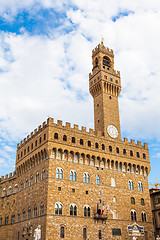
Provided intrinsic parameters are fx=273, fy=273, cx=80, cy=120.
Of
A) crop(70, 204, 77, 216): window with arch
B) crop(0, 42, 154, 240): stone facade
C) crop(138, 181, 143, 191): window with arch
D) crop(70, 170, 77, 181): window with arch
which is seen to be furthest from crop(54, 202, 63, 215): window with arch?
crop(138, 181, 143, 191): window with arch

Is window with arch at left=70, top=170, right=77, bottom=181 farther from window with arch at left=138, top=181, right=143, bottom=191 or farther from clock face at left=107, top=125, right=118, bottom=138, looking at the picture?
window with arch at left=138, top=181, right=143, bottom=191

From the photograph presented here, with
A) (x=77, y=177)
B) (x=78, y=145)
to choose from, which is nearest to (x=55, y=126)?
(x=78, y=145)

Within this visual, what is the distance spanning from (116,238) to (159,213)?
60.9 feet

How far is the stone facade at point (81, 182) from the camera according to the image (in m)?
42.6

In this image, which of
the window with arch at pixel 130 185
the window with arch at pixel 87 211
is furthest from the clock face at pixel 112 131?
the window with arch at pixel 87 211

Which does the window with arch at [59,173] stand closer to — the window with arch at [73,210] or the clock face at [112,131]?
the window with arch at [73,210]

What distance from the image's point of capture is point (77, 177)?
4566 centimetres

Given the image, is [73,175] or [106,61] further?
[106,61]

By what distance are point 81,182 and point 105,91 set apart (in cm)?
2051

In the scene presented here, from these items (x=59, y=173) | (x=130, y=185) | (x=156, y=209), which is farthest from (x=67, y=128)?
(x=156, y=209)

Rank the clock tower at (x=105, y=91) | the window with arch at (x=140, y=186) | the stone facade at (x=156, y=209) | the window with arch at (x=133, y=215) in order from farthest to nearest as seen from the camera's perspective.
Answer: the stone facade at (x=156, y=209)
the clock tower at (x=105, y=91)
the window with arch at (x=140, y=186)
the window with arch at (x=133, y=215)

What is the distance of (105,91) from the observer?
5697cm

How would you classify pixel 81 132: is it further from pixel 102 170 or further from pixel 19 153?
pixel 19 153

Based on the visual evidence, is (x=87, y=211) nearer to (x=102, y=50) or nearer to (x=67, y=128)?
(x=67, y=128)
